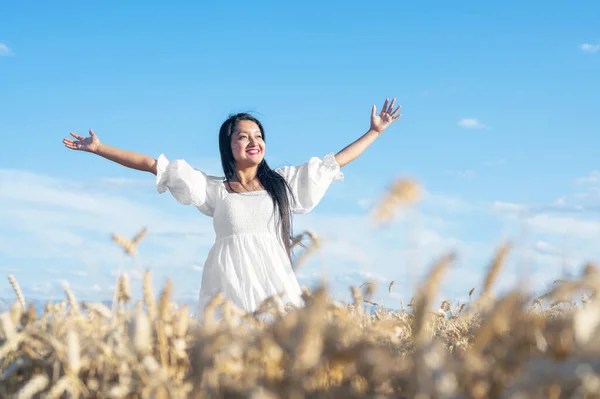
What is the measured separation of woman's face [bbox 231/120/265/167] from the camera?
21.1ft

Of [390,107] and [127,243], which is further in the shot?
[390,107]

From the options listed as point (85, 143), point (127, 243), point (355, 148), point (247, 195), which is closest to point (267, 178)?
point (247, 195)

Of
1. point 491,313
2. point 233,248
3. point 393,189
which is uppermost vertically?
point 393,189

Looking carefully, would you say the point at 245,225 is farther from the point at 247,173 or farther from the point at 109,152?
the point at 109,152

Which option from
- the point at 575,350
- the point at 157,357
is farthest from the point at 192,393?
the point at 575,350

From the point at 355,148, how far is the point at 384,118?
45 cm

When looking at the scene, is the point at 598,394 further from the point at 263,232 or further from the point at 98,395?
the point at 263,232

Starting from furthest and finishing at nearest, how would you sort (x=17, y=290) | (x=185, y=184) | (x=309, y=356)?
(x=185, y=184) < (x=17, y=290) < (x=309, y=356)

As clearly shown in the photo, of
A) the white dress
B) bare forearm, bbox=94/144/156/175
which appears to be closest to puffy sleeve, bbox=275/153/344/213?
the white dress

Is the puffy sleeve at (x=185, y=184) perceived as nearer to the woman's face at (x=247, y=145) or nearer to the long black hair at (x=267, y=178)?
the long black hair at (x=267, y=178)

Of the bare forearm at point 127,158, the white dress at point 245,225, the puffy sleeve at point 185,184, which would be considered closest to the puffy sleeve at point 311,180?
the white dress at point 245,225

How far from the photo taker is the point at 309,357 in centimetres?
124

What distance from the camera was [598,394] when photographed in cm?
114

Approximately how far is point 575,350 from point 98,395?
1197mm
